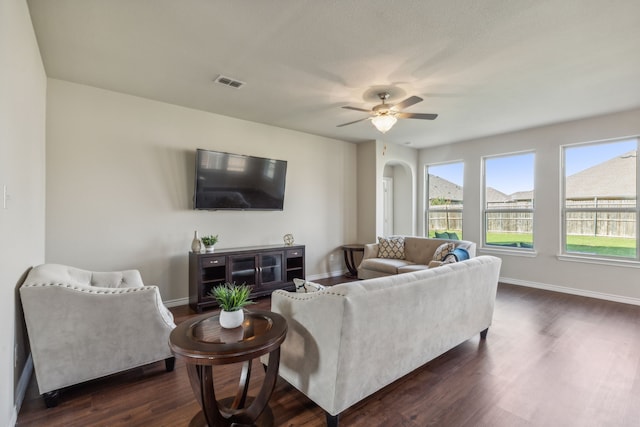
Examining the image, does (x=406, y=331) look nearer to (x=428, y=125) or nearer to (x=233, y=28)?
(x=233, y=28)

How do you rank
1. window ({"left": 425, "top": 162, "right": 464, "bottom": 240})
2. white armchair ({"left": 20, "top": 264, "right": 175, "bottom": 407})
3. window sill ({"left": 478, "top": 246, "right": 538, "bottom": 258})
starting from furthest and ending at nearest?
1. window ({"left": 425, "top": 162, "right": 464, "bottom": 240})
2. window sill ({"left": 478, "top": 246, "right": 538, "bottom": 258})
3. white armchair ({"left": 20, "top": 264, "right": 175, "bottom": 407})

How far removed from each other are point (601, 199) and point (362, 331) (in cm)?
506

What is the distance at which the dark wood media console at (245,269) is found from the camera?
3.95 metres

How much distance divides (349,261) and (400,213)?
1.99 meters

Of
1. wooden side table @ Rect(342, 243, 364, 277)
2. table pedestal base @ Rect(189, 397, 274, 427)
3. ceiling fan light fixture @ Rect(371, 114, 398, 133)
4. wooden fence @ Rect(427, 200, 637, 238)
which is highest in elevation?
ceiling fan light fixture @ Rect(371, 114, 398, 133)

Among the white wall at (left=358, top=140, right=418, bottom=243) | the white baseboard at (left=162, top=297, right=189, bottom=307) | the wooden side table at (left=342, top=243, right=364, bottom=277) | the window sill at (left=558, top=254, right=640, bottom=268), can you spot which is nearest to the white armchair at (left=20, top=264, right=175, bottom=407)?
the white baseboard at (left=162, top=297, right=189, bottom=307)

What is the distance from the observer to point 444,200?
6.64m

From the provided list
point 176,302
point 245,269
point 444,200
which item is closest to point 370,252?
point 245,269

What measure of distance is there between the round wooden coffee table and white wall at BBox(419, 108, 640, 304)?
5.11 m

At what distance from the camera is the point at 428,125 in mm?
5047

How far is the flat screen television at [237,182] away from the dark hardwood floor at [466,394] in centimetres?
228

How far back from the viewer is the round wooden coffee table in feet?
4.99

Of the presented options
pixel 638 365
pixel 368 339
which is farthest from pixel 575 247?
pixel 368 339

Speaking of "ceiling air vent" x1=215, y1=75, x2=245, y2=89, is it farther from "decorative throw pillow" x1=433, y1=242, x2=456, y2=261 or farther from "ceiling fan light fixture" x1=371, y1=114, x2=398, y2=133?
"decorative throw pillow" x1=433, y1=242, x2=456, y2=261
